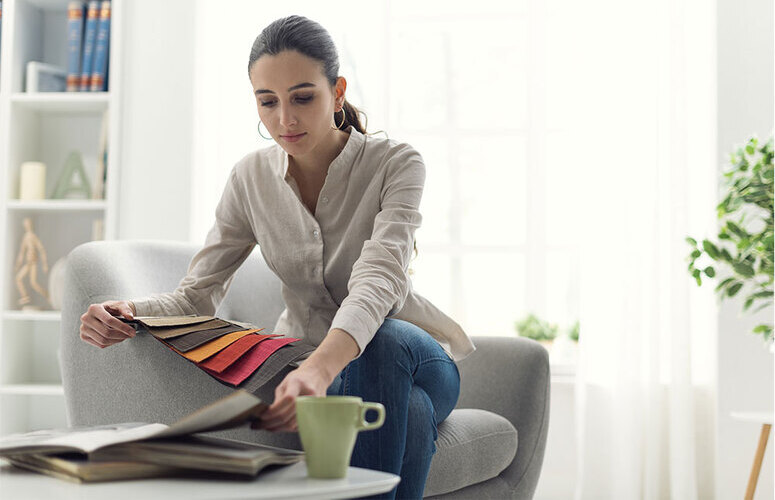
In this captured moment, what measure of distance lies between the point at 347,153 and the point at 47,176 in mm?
1998

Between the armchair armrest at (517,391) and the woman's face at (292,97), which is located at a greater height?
the woman's face at (292,97)

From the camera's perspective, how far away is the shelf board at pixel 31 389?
9.10ft

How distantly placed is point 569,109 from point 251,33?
50.3 inches

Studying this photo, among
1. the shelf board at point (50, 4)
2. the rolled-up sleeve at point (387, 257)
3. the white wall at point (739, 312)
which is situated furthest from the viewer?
the shelf board at point (50, 4)

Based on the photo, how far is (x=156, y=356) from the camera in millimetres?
1365

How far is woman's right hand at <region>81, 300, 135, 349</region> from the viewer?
1330 millimetres

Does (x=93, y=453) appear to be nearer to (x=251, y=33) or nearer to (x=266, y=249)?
(x=266, y=249)

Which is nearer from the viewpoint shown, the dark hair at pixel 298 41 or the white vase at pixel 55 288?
the dark hair at pixel 298 41

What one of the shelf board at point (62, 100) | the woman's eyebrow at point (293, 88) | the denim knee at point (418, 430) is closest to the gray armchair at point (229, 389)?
the denim knee at point (418, 430)

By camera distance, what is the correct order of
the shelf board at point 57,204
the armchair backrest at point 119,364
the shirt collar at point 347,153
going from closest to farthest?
1. the armchair backrest at point 119,364
2. the shirt collar at point 347,153
3. the shelf board at point 57,204

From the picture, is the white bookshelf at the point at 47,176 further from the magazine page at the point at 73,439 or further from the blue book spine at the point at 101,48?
the magazine page at the point at 73,439

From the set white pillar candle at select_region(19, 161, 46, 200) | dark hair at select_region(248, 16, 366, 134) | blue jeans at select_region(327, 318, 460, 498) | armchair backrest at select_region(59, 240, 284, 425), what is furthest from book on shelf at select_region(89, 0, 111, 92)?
blue jeans at select_region(327, 318, 460, 498)

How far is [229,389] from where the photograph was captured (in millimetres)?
1306

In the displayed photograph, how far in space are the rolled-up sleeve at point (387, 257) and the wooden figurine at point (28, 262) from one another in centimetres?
192
